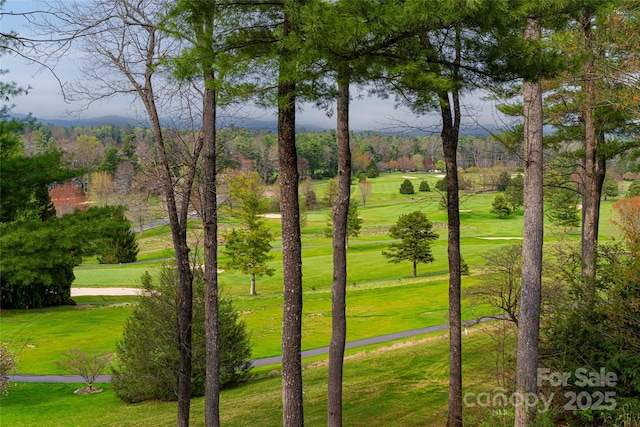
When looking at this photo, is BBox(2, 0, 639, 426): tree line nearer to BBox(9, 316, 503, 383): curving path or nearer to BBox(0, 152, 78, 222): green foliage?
BBox(0, 152, 78, 222): green foliage

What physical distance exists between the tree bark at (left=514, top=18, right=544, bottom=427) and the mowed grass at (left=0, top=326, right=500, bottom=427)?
392 cm

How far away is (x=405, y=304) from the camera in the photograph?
32531mm

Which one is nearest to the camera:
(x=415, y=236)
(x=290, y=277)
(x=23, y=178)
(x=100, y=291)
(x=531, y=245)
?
(x=531, y=245)

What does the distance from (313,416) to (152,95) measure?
26.5ft

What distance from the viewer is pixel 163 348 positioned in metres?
14.5

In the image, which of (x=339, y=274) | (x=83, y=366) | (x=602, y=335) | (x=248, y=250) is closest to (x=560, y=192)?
(x=248, y=250)

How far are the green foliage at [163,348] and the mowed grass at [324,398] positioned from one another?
1.81 feet

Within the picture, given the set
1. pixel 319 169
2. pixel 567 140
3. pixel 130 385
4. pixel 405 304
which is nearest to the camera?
pixel 567 140

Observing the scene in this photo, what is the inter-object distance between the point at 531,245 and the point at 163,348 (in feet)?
36.1

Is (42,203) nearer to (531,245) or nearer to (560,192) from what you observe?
(531,245)

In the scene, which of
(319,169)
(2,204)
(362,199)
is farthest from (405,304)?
(319,169)

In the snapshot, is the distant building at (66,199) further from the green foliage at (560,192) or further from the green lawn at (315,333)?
the green foliage at (560,192)

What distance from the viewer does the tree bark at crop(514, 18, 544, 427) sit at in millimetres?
6797

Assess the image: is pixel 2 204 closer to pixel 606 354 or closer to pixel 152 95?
pixel 152 95
